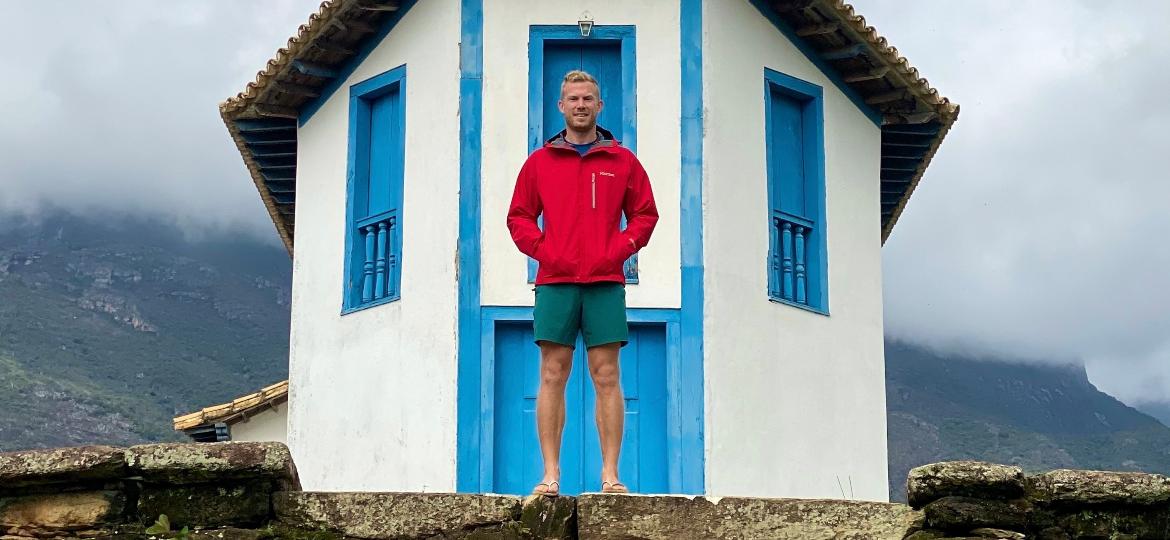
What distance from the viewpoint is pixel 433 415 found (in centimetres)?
1247

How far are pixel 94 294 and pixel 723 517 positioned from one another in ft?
273

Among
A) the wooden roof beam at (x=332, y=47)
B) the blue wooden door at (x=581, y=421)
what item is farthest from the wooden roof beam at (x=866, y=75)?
the wooden roof beam at (x=332, y=47)

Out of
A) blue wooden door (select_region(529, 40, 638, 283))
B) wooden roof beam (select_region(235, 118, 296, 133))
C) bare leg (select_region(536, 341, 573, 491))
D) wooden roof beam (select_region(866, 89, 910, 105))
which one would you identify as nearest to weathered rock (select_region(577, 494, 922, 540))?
bare leg (select_region(536, 341, 573, 491))

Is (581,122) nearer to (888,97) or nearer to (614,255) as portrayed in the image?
(614,255)

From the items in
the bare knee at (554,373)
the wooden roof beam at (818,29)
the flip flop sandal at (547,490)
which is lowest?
the flip flop sandal at (547,490)

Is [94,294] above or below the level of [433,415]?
above

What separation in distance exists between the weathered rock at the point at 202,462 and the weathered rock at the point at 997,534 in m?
2.74

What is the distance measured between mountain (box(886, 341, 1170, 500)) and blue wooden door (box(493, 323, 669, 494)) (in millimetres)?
63106

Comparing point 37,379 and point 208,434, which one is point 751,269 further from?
point 37,379

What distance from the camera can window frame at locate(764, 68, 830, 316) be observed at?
13305 millimetres

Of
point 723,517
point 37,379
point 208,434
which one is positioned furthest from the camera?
point 37,379

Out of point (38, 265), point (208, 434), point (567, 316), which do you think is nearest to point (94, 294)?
point (38, 265)

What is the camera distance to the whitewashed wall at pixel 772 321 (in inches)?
494

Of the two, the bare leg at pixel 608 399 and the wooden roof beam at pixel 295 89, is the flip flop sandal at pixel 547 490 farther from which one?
the wooden roof beam at pixel 295 89
